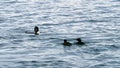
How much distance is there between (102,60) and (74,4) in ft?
63.6

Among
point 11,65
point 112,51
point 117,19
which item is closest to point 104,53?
point 112,51

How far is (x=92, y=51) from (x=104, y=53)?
33.6 inches

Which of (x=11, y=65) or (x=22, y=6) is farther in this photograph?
(x=22, y=6)

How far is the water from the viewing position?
24.8m

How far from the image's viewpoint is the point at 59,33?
30906 millimetres

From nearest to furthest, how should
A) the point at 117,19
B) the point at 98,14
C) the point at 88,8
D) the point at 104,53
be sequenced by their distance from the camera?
the point at 104,53 → the point at 117,19 → the point at 98,14 → the point at 88,8

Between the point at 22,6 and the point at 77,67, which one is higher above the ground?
the point at 22,6

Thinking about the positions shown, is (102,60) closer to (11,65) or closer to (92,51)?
(92,51)

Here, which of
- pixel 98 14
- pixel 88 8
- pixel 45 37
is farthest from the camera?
pixel 88 8

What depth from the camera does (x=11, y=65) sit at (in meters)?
24.1

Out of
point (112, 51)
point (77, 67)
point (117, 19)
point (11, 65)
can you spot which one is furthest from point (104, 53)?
point (117, 19)

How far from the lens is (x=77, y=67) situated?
925 inches

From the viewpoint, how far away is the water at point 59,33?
2478 cm

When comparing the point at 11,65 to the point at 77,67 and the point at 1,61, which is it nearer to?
the point at 1,61
